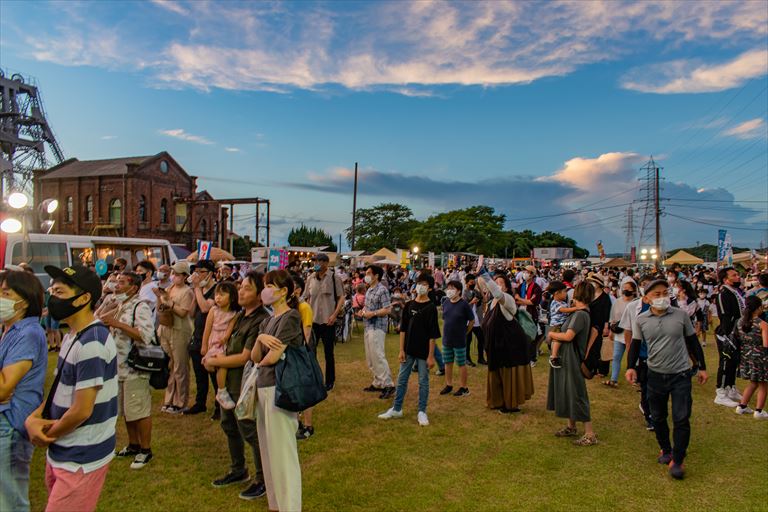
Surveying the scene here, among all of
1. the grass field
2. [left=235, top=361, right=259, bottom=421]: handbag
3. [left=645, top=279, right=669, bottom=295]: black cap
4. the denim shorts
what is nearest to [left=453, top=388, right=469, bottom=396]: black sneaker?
the denim shorts

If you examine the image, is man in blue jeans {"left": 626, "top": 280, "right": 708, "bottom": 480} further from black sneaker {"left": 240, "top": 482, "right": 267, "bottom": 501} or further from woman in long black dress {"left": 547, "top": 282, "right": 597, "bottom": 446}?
black sneaker {"left": 240, "top": 482, "right": 267, "bottom": 501}

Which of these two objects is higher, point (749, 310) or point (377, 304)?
point (749, 310)

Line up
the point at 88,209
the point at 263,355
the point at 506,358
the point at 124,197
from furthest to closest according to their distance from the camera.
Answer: the point at 88,209 → the point at 124,197 → the point at 506,358 → the point at 263,355

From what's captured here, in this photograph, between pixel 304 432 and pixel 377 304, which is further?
pixel 377 304

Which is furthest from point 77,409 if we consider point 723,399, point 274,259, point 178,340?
point 274,259

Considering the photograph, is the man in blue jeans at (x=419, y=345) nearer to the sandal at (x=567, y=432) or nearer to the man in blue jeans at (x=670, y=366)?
the sandal at (x=567, y=432)

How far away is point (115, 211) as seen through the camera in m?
37.2

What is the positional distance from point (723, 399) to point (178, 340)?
8.23 m

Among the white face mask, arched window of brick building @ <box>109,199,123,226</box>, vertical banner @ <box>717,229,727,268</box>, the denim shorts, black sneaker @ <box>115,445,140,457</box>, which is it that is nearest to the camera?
the white face mask

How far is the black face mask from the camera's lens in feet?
8.16

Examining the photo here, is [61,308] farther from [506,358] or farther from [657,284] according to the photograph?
[506,358]

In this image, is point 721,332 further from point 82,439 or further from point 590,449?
point 82,439

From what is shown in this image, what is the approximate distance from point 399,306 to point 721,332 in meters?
5.93

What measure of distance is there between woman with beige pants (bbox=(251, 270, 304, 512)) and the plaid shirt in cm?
355
